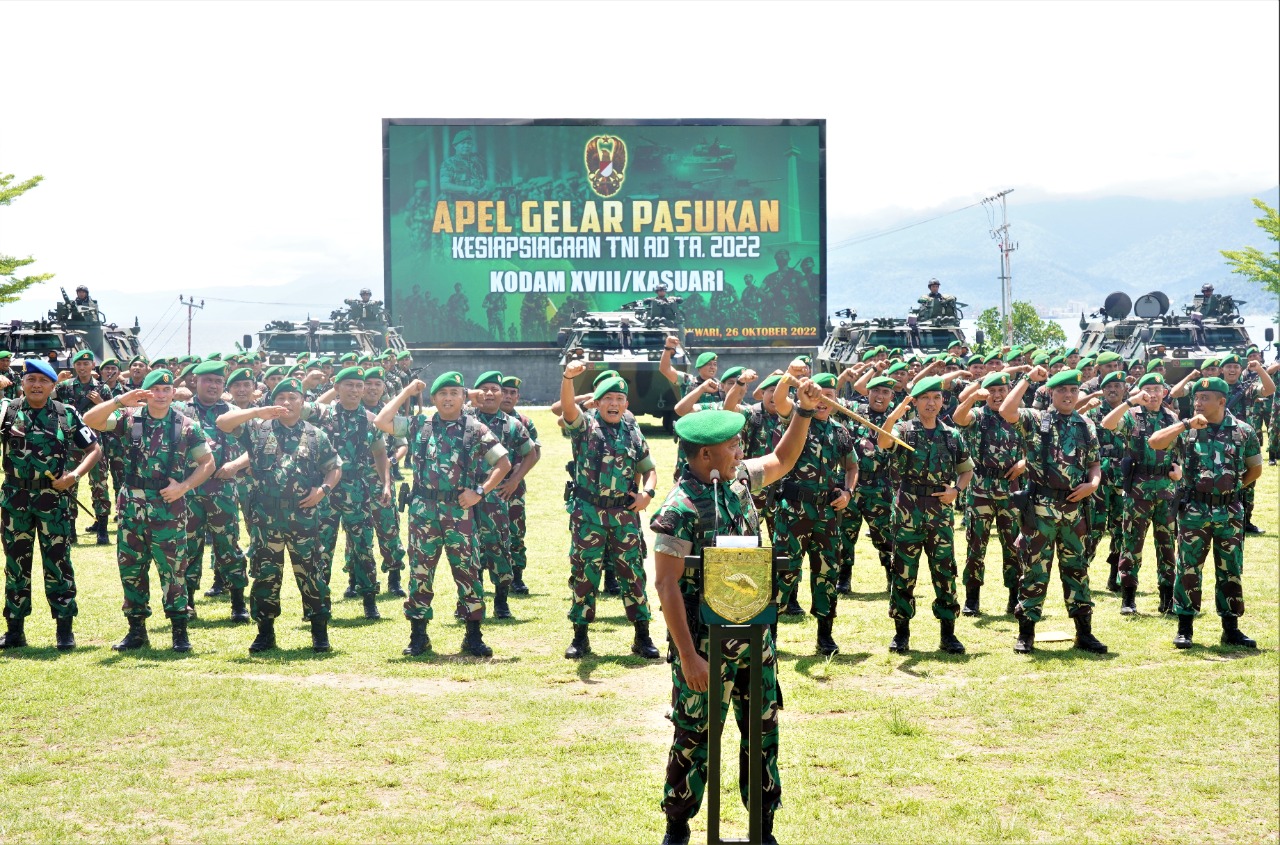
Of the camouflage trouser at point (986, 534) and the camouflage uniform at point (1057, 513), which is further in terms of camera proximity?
the camouflage trouser at point (986, 534)

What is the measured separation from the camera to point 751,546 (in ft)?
15.9

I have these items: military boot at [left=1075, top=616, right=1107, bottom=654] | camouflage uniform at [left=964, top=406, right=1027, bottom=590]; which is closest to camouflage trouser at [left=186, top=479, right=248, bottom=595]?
camouflage uniform at [left=964, top=406, right=1027, bottom=590]

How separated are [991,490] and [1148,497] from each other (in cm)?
142

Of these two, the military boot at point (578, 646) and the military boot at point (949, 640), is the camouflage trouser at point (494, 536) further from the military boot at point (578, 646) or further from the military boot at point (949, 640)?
the military boot at point (949, 640)

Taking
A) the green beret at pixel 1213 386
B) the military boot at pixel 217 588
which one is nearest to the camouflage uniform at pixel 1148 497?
the green beret at pixel 1213 386

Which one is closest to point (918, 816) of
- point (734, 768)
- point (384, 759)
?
point (734, 768)

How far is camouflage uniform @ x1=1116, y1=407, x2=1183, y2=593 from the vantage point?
10.2m

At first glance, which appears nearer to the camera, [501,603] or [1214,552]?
[1214,552]

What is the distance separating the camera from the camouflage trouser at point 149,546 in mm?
8977

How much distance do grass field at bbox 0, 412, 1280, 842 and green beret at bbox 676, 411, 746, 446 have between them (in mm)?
1909

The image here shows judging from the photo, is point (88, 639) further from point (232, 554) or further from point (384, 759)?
point (384, 759)

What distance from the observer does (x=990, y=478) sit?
392 inches

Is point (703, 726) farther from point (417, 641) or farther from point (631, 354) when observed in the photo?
point (631, 354)

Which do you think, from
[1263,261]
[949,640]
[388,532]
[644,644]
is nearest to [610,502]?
[644,644]
